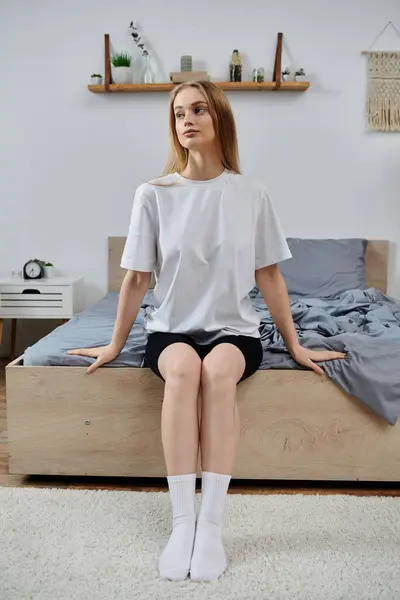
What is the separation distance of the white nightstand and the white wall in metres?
0.37

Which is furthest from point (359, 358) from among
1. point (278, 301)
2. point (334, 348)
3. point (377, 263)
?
point (377, 263)

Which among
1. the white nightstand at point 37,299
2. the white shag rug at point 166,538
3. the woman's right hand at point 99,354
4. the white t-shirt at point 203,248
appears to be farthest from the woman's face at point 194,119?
the white nightstand at point 37,299

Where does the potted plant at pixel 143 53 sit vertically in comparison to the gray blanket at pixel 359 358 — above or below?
above

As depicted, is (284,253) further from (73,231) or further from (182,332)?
(73,231)

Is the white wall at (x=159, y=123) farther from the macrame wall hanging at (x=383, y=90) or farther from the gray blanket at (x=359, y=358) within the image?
the gray blanket at (x=359, y=358)

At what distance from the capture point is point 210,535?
1.54 m

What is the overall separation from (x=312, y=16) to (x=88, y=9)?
1248 mm

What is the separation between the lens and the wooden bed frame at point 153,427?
2.01 m

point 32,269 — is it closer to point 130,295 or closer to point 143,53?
point 143,53

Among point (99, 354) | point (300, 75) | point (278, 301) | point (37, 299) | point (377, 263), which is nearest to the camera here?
point (278, 301)

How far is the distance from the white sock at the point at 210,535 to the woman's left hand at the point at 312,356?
0.52 metres

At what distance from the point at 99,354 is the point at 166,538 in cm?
58

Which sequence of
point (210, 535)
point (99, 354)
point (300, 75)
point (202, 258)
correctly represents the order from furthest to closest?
point (300, 75), point (99, 354), point (202, 258), point (210, 535)

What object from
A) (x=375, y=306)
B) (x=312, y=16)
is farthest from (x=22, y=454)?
(x=312, y=16)
